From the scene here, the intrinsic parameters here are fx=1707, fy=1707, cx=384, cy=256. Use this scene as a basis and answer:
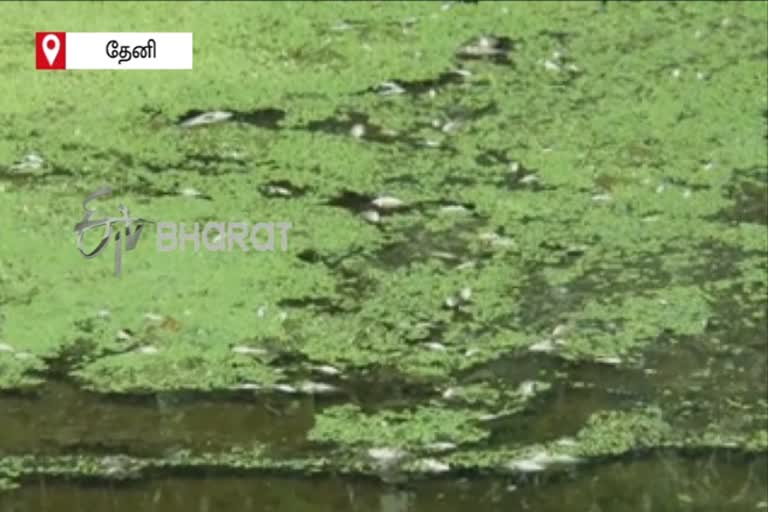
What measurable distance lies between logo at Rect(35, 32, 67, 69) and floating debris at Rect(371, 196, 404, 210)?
1.12 meters

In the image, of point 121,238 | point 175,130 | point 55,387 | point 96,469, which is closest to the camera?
point 96,469

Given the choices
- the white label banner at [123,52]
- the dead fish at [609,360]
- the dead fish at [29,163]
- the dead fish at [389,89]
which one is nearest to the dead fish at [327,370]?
the dead fish at [609,360]

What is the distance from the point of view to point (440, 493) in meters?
3.32

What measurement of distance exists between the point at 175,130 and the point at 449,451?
1.58m

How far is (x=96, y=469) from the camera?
10.9 feet

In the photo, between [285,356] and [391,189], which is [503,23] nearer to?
[391,189]

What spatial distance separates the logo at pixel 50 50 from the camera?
482 cm

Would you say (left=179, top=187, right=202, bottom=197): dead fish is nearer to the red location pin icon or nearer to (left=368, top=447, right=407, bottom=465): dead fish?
the red location pin icon

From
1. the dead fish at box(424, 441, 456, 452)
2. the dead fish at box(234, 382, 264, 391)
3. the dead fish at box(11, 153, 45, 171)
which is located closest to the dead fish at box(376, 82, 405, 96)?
the dead fish at box(11, 153, 45, 171)

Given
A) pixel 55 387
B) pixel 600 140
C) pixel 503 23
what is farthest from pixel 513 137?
pixel 55 387

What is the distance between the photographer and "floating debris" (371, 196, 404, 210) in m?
4.33

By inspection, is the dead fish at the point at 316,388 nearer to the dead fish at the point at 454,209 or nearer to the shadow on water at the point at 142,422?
the shadow on water at the point at 142,422

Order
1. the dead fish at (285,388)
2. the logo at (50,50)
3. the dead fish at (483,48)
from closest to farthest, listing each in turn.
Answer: the dead fish at (285,388) → the logo at (50,50) → the dead fish at (483,48)

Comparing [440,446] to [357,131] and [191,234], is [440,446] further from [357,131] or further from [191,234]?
[357,131]
